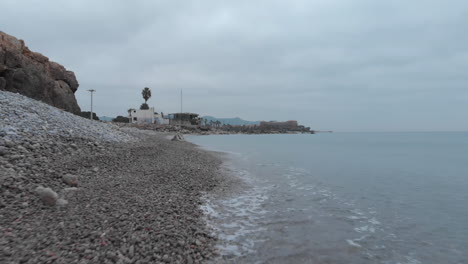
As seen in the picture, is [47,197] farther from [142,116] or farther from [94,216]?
[142,116]

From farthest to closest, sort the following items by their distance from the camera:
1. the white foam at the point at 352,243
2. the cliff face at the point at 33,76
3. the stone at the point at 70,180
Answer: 1. the cliff face at the point at 33,76
2. the stone at the point at 70,180
3. the white foam at the point at 352,243

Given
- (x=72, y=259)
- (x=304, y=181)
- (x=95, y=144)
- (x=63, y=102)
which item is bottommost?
(x=304, y=181)

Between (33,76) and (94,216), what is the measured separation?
3089 centimetres

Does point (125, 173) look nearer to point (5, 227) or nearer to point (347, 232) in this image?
point (5, 227)

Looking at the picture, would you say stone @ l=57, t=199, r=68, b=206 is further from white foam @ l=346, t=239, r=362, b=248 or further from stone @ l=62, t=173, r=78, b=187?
white foam @ l=346, t=239, r=362, b=248

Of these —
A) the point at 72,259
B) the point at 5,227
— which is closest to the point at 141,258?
the point at 72,259

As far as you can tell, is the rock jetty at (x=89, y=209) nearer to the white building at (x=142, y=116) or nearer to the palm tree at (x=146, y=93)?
the white building at (x=142, y=116)

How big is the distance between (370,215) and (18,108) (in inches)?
780

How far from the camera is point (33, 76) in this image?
2819 centimetres

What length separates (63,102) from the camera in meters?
33.5

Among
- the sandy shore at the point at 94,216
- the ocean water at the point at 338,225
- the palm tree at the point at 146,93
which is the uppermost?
the palm tree at the point at 146,93

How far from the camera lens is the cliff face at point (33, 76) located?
2527cm

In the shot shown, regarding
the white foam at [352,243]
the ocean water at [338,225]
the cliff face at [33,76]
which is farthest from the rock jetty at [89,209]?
the cliff face at [33,76]

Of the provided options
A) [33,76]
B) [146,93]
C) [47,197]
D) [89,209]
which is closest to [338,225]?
[89,209]
